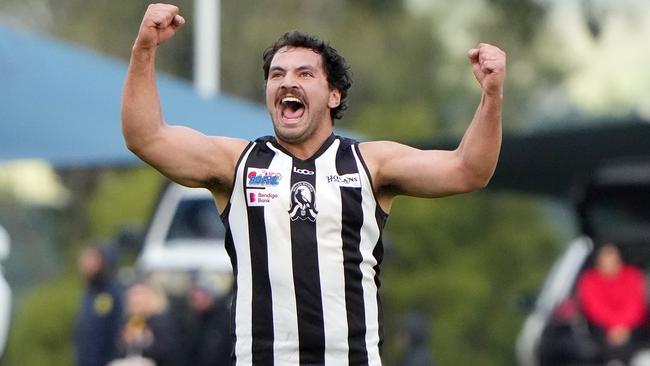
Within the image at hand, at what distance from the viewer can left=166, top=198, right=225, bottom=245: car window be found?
16344mm

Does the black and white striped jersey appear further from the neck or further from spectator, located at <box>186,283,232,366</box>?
spectator, located at <box>186,283,232,366</box>

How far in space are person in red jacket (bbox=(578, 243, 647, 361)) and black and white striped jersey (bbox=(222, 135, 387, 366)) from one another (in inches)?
329

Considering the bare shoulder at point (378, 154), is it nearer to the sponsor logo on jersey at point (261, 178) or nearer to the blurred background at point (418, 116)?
the sponsor logo on jersey at point (261, 178)

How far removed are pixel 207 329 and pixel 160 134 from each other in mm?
7558

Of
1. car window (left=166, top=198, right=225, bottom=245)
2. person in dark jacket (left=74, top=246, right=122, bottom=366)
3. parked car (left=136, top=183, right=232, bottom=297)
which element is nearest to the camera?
person in dark jacket (left=74, top=246, right=122, bottom=366)

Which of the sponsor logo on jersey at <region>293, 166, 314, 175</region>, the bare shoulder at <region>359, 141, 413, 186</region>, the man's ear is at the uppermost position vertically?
the man's ear

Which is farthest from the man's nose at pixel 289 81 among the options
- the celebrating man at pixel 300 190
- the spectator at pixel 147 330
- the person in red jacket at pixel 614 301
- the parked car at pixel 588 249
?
the parked car at pixel 588 249

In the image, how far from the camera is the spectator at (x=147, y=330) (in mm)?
12648

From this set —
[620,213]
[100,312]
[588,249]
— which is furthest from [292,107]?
[620,213]

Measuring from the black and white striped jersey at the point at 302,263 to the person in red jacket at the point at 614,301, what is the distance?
27.4 feet

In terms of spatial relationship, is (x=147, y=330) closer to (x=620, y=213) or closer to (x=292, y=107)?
(x=620, y=213)

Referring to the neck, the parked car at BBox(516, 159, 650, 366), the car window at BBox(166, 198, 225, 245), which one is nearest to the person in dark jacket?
the car window at BBox(166, 198, 225, 245)

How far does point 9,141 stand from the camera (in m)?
13.6

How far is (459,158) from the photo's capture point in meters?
6.35
